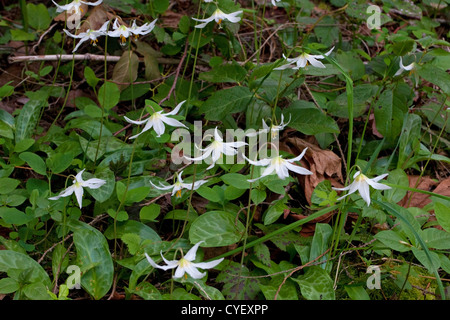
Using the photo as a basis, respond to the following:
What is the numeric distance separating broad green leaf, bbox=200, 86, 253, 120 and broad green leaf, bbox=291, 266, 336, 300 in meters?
0.90

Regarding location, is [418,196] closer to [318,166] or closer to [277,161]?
[318,166]

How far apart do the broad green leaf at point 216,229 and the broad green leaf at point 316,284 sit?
0.32 meters

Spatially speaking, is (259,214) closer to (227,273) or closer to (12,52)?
(227,273)

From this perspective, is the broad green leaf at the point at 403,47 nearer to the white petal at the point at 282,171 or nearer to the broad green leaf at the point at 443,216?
the broad green leaf at the point at 443,216

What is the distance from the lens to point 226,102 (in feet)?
7.80

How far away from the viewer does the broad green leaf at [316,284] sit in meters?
1.81

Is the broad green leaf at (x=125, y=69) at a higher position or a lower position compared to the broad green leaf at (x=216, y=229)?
higher

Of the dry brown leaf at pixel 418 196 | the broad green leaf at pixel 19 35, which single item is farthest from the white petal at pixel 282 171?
the broad green leaf at pixel 19 35

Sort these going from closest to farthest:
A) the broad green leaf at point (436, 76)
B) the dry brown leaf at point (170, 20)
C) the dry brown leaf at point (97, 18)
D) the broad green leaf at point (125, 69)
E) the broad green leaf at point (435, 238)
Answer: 1. the broad green leaf at point (435, 238)
2. the broad green leaf at point (436, 76)
3. the dry brown leaf at point (97, 18)
4. the broad green leaf at point (125, 69)
5. the dry brown leaf at point (170, 20)

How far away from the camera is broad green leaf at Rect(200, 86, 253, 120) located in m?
2.35

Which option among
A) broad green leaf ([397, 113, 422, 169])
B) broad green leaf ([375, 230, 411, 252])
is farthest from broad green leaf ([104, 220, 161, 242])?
broad green leaf ([397, 113, 422, 169])

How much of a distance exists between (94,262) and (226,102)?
1.03 metres

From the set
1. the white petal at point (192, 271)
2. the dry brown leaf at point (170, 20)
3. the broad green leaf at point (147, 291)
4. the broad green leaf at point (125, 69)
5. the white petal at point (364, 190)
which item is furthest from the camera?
the dry brown leaf at point (170, 20)
